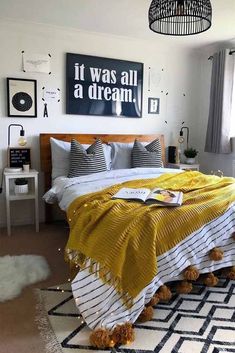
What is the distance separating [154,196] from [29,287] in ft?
3.54

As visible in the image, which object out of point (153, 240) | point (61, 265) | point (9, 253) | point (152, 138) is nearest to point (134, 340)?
point (153, 240)

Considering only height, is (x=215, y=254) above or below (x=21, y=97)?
below

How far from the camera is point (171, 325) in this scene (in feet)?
5.64

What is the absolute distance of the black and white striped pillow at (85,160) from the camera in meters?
3.12

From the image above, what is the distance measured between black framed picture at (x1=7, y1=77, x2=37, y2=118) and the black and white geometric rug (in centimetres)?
204

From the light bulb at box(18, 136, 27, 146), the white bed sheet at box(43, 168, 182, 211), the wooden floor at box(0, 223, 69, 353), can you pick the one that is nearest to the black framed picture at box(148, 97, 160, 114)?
the white bed sheet at box(43, 168, 182, 211)

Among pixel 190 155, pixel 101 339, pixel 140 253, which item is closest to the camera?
pixel 101 339

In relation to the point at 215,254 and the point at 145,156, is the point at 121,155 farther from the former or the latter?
the point at 215,254

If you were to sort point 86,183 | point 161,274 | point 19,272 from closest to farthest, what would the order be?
point 161,274 → point 19,272 → point 86,183

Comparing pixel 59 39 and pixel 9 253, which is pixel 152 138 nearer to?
pixel 59 39

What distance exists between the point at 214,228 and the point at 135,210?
545 millimetres

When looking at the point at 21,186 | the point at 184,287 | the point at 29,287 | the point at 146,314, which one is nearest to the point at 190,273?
the point at 184,287

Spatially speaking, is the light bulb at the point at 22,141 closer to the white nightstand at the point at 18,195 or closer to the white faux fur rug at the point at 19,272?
the white nightstand at the point at 18,195

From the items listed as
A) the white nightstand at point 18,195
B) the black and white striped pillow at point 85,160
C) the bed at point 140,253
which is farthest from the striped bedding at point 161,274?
the white nightstand at point 18,195
